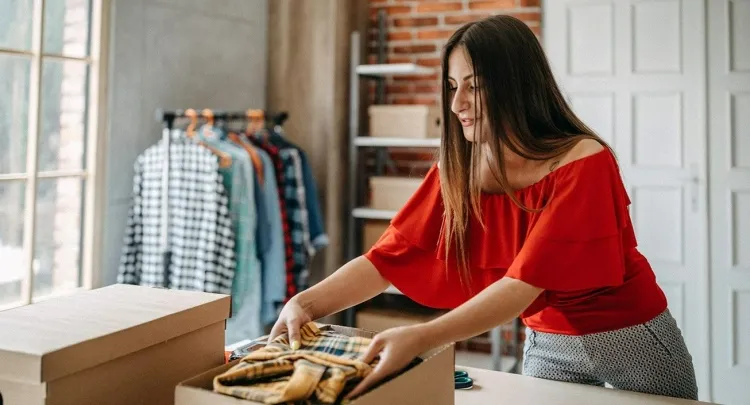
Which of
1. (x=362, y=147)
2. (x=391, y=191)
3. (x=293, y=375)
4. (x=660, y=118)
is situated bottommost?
(x=293, y=375)

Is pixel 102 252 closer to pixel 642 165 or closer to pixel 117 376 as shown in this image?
pixel 117 376

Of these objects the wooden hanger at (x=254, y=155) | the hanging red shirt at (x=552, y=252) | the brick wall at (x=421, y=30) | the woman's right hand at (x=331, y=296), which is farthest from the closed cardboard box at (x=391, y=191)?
the woman's right hand at (x=331, y=296)

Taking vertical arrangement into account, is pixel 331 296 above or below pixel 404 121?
below

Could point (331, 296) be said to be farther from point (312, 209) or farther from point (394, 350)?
point (312, 209)

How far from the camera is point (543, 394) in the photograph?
3.93 ft

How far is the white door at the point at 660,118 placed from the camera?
3.26 metres

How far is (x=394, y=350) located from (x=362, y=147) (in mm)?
3085

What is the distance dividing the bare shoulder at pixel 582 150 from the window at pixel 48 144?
2073 millimetres

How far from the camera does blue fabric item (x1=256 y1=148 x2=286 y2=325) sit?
296cm

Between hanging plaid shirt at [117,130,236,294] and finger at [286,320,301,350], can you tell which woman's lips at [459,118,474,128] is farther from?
hanging plaid shirt at [117,130,236,294]

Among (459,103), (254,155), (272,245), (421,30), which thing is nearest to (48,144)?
(254,155)

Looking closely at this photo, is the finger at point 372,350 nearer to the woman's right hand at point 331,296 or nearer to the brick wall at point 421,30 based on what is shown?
the woman's right hand at point 331,296

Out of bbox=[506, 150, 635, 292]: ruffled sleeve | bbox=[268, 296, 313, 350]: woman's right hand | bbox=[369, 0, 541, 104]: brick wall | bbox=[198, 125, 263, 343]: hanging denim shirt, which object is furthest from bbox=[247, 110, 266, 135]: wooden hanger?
bbox=[506, 150, 635, 292]: ruffled sleeve

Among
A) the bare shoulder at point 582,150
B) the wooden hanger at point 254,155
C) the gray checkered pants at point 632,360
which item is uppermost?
the wooden hanger at point 254,155
